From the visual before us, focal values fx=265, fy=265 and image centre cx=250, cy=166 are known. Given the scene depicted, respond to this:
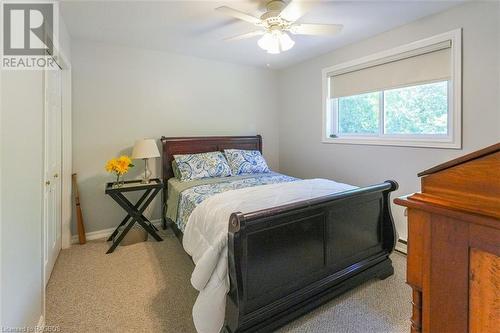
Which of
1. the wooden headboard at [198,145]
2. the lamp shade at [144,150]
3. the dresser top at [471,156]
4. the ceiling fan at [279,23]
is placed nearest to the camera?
the dresser top at [471,156]

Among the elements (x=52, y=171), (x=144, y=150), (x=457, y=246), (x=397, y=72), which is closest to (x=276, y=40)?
(x=397, y=72)

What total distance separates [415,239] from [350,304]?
1.47 meters

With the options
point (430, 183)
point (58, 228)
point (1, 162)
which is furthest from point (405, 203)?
point (58, 228)

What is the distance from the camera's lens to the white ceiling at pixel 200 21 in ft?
7.50

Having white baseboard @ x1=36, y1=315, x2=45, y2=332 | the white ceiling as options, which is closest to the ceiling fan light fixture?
the white ceiling

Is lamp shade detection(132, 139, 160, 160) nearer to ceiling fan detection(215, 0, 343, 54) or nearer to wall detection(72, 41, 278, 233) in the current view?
wall detection(72, 41, 278, 233)

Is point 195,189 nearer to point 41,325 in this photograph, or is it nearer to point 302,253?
point 302,253

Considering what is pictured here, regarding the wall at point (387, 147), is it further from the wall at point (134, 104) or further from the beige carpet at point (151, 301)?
the beige carpet at point (151, 301)

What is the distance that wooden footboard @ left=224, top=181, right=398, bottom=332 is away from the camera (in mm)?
1539

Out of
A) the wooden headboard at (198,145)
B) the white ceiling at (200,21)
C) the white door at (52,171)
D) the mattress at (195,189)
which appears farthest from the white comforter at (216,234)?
the white ceiling at (200,21)

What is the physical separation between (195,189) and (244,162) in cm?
99

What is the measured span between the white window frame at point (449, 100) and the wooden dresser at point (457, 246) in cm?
216

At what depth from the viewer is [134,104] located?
3354 mm

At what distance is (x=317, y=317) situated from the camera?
1.82m
